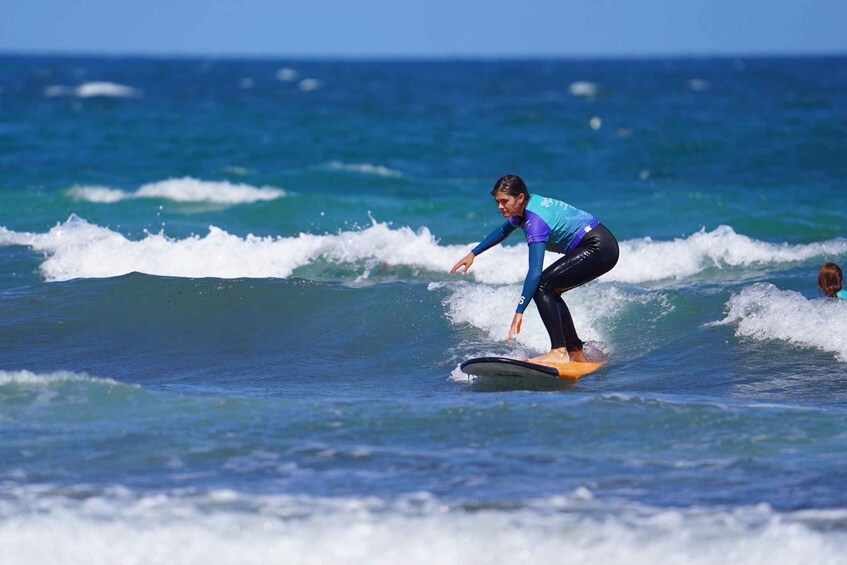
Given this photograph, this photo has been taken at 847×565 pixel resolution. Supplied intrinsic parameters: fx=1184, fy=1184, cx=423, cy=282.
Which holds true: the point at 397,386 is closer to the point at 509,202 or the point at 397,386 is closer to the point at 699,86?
the point at 509,202

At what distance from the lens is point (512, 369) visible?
853cm

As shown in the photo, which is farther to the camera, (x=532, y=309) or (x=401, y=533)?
(x=532, y=309)

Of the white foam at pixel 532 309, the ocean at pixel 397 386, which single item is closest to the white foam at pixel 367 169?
the ocean at pixel 397 386

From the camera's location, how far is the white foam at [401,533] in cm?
552

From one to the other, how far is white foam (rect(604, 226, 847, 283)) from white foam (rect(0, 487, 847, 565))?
8283 mm

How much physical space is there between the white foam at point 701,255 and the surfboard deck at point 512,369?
17.5 feet

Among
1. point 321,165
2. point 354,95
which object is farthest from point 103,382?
point 354,95

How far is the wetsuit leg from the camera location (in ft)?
28.5

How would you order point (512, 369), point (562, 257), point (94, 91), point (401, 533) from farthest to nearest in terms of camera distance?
point (94, 91)
point (562, 257)
point (512, 369)
point (401, 533)

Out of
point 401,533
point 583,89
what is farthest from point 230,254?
point 583,89

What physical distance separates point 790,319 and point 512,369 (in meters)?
3.00

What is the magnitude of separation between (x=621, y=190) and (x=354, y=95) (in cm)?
3635

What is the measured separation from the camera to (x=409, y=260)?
1432 cm

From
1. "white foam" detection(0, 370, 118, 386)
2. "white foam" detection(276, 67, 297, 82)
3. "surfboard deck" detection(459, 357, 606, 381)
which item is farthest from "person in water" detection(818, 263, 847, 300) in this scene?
"white foam" detection(276, 67, 297, 82)
